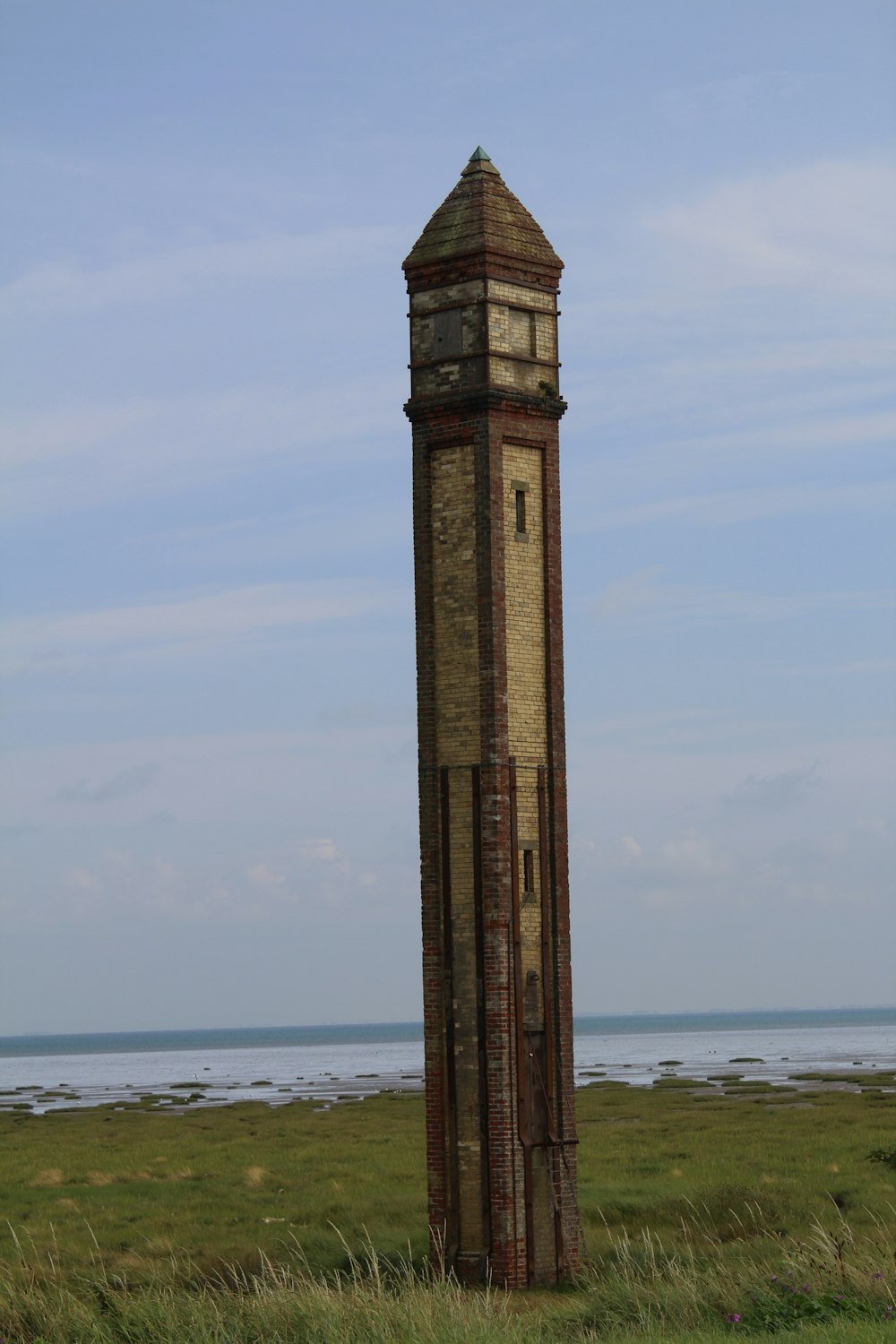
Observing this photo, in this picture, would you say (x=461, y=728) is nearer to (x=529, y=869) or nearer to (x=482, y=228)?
(x=529, y=869)

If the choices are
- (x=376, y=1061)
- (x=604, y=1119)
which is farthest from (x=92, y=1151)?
(x=376, y=1061)

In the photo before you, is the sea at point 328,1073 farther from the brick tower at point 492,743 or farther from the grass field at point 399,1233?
the brick tower at point 492,743

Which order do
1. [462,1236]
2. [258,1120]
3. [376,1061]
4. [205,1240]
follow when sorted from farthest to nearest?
1. [376,1061]
2. [258,1120]
3. [205,1240]
4. [462,1236]

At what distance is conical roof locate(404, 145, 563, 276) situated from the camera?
1025 inches

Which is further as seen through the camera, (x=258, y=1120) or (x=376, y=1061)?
(x=376, y=1061)

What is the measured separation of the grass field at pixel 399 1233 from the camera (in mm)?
19062

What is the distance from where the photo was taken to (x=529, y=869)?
25641 mm

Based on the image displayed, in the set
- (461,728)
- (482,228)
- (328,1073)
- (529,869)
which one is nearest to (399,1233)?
(529,869)

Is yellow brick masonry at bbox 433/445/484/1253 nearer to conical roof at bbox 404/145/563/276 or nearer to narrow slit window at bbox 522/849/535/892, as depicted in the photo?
narrow slit window at bbox 522/849/535/892

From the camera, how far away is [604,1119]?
59.0 metres

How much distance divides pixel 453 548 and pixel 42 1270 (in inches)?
482

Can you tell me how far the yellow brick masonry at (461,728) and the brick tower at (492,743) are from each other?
27mm

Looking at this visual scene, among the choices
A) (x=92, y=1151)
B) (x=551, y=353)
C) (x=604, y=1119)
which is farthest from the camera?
(x=604, y=1119)

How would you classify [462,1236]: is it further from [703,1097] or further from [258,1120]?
[703,1097]
